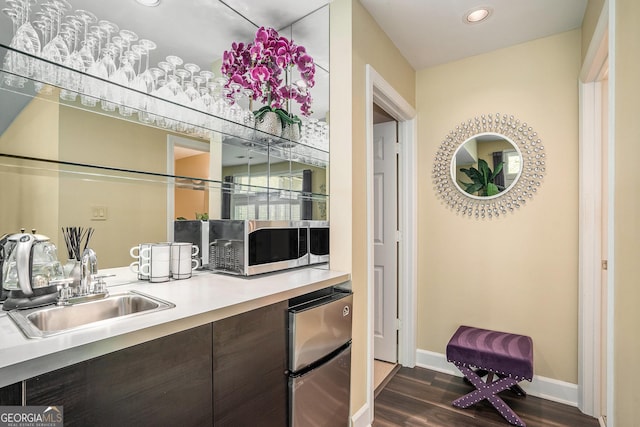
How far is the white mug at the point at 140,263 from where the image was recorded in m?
1.50

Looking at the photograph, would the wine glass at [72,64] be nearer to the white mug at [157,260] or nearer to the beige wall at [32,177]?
the beige wall at [32,177]

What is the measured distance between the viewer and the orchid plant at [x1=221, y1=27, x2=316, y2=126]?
176 centimetres

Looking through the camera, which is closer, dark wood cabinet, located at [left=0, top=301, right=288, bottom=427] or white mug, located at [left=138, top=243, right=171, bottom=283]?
dark wood cabinet, located at [left=0, top=301, right=288, bottom=427]

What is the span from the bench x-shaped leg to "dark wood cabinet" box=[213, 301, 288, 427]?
1.46 metres

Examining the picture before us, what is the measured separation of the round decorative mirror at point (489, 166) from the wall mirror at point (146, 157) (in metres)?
1.29

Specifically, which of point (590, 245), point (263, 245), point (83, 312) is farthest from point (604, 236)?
point (83, 312)

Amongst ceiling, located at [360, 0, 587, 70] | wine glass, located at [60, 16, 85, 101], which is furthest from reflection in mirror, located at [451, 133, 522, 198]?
wine glass, located at [60, 16, 85, 101]

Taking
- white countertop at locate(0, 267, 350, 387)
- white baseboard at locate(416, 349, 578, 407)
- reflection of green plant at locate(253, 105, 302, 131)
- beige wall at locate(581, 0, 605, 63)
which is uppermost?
beige wall at locate(581, 0, 605, 63)

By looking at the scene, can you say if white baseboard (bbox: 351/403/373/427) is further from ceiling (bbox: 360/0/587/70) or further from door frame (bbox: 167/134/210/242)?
ceiling (bbox: 360/0/587/70)

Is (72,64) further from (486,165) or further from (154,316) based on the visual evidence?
(486,165)

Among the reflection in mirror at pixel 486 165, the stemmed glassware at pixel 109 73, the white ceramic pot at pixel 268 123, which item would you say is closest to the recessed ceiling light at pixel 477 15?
the reflection in mirror at pixel 486 165

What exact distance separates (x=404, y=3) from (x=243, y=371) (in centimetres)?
221

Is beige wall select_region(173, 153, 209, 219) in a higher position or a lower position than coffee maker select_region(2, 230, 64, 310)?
higher

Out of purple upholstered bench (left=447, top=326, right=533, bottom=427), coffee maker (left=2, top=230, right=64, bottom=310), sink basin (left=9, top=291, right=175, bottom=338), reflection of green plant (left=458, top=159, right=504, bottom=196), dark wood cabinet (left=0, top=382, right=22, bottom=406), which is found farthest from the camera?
reflection of green plant (left=458, top=159, right=504, bottom=196)
